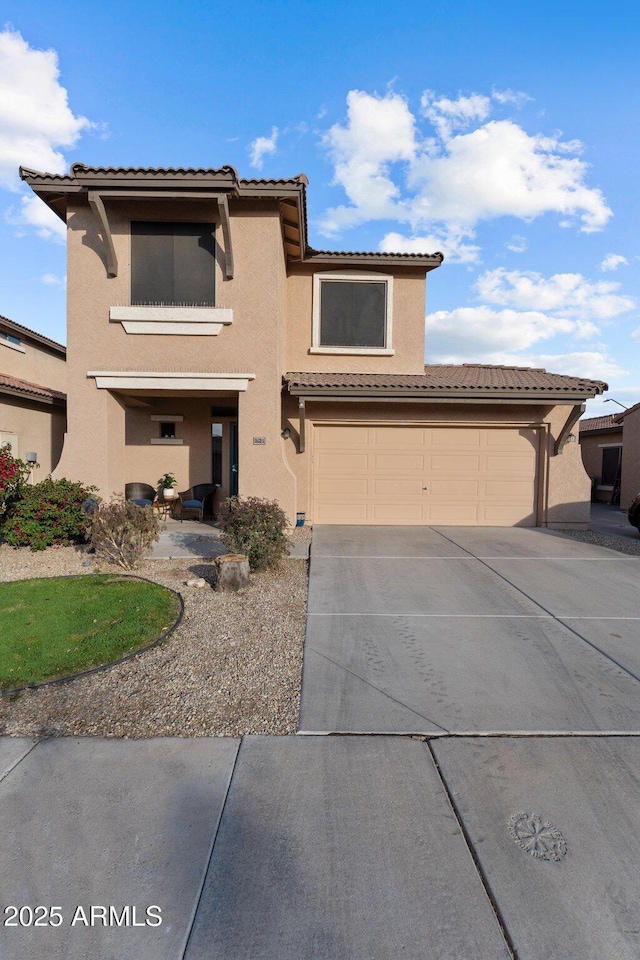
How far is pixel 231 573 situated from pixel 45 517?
4.64 metres

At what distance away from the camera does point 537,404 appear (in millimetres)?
11531

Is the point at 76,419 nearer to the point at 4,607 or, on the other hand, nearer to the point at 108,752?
the point at 4,607

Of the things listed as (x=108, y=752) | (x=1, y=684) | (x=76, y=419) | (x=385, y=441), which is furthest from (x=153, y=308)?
(x=108, y=752)

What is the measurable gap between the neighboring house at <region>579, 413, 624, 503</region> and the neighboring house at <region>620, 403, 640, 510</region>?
78 centimetres

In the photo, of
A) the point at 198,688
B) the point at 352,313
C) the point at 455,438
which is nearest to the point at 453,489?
the point at 455,438

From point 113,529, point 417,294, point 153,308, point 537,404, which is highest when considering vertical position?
point 417,294

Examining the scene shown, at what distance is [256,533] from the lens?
7355 mm

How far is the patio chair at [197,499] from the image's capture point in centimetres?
1241

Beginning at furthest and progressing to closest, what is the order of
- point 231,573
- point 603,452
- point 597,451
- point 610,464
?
1. point 597,451
2. point 603,452
3. point 610,464
4. point 231,573

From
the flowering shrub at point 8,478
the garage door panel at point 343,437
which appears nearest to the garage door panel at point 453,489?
the garage door panel at point 343,437

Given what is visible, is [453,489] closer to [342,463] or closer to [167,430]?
[342,463]

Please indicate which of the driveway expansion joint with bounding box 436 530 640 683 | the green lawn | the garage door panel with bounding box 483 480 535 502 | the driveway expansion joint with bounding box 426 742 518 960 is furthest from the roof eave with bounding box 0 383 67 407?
the driveway expansion joint with bounding box 426 742 518 960

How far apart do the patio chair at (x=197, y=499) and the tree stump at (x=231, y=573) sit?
592 centimetres

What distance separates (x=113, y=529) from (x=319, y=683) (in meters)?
4.85
